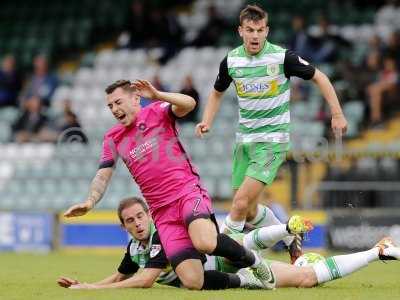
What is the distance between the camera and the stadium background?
671 inches

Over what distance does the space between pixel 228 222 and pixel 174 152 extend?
129 cm

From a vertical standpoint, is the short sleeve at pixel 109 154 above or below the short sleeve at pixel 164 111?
below

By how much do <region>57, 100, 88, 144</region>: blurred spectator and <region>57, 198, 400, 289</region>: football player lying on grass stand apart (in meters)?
9.50

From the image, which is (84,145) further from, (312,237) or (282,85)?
(282,85)

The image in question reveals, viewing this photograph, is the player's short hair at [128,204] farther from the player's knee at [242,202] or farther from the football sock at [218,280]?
the player's knee at [242,202]

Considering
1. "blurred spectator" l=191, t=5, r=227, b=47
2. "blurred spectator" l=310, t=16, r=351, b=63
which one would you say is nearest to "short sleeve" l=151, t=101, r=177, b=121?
"blurred spectator" l=310, t=16, r=351, b=63

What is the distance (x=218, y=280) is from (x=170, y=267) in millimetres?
449

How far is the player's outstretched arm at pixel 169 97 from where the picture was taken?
8.50 m

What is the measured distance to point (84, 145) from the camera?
1886 centimetres

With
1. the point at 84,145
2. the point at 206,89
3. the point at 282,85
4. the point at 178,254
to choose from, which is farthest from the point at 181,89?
the point at 178,254

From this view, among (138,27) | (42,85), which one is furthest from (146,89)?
(138,27)

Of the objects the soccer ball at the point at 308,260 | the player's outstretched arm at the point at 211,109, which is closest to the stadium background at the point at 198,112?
the player's outstretched arm at the point at 211,109

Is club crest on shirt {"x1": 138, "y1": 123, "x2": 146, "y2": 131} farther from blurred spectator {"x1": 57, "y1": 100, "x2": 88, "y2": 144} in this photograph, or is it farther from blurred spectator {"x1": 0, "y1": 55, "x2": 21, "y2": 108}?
blurred spectator {"x1": 0, "y1": 55, "x2": 21, "y2": 108}

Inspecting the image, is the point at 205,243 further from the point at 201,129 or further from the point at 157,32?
the point at 157,32
